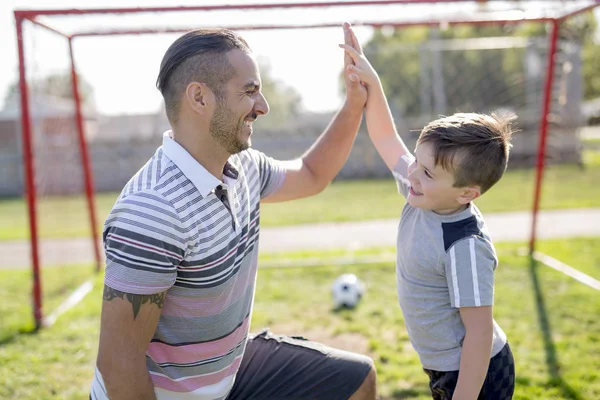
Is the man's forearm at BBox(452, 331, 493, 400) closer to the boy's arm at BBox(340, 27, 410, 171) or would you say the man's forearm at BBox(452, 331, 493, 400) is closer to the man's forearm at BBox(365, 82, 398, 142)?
the boy's arm at BBox(340, 27, 410, 171)

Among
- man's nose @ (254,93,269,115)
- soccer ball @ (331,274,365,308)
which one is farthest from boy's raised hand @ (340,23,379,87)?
soccer ball @ (331,274,365,308)

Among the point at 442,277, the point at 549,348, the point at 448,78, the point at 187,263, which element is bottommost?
the point at 549,348

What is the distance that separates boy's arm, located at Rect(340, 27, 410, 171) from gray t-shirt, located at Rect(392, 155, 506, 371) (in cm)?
36

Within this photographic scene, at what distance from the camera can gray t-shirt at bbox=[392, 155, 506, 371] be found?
1.79 m

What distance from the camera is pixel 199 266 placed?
178 cm

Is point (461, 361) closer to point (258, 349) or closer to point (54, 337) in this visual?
point (258, 349)

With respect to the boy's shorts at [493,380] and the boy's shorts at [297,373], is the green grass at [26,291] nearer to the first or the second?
the boy's shorts at [297,373]

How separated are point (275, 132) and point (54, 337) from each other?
9.49 meters

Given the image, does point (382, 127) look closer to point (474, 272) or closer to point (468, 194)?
point (468, 194)

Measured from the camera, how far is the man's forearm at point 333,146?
2.56 metres

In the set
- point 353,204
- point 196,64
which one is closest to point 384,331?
point 196,64

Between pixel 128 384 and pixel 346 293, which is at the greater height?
pixel 128 384

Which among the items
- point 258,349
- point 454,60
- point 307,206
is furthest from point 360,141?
point 258,349

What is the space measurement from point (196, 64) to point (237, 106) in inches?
7.5
